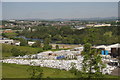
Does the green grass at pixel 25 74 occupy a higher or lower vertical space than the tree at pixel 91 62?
lower

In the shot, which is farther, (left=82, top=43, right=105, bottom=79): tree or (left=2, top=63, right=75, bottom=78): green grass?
(left=2, top=63, right=75, bottom=78): green grass

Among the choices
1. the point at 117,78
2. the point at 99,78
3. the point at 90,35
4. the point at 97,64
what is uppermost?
the point at 90,35

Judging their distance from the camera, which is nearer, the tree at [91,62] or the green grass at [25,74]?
the tree at [91,62]

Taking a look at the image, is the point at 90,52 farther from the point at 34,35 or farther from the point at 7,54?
the point at 34,35

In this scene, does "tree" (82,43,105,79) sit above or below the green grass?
above

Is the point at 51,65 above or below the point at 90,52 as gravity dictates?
below

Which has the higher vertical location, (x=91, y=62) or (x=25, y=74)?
(x=91, y=62)

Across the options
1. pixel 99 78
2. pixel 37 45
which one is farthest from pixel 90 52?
pixel 37 45

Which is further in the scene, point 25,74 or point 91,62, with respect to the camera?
point 25,74
